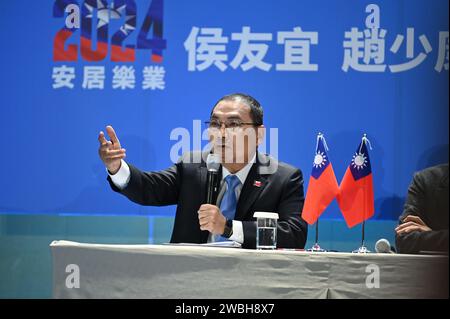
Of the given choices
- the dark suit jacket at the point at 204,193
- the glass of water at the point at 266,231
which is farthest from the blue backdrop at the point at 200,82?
the glass of water at the point at 266,231

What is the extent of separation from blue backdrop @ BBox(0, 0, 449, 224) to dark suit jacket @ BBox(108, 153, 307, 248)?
0.72 m

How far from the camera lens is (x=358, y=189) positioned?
11.7 ft

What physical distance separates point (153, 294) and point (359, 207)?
4.18 feet

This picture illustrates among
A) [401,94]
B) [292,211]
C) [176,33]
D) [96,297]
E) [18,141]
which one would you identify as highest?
[176,33]

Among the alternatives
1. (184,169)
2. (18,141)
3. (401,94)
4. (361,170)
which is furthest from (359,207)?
(18,141)

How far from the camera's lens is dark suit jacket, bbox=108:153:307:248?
3.59 m

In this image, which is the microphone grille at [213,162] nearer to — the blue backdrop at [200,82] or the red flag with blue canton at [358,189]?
the red flag with blue canton at [358,189]

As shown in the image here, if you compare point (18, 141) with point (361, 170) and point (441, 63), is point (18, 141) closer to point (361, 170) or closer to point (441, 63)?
point (361, 170)

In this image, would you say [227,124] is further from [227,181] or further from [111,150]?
[111,150]

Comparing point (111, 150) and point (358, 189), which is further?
point (358, 189)

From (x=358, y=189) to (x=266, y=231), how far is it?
576 mm

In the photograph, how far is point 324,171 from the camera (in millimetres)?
3676

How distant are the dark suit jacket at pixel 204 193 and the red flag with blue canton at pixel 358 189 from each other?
0.74 feet

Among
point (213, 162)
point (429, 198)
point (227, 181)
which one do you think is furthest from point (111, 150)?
point (429, 198)
